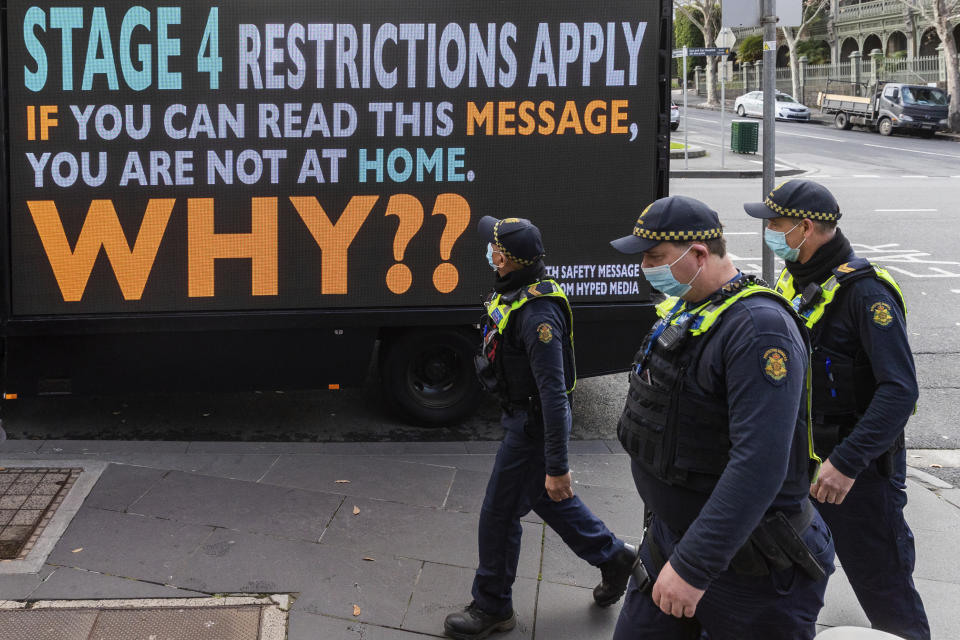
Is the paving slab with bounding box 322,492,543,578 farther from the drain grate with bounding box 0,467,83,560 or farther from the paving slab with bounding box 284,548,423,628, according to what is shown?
the drain grate with bounding box 0,467,83,560

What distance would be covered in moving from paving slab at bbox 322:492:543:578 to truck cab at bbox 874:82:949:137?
37.1 meters

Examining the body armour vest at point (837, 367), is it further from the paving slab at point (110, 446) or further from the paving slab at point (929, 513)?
the paving slab at point (110, 446)

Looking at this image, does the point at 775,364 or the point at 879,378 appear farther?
the point at 879,378

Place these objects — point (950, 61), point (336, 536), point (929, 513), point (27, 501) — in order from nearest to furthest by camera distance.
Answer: point (336, 536), point (27, 501), point (929, 513), point (950, 61)

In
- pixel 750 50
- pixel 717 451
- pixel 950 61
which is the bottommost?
pixel 717 451

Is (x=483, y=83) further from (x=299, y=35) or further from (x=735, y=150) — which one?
(x=735, y=150)

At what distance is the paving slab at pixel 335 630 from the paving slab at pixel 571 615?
58cm

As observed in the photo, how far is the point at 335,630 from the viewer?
15.1 ft

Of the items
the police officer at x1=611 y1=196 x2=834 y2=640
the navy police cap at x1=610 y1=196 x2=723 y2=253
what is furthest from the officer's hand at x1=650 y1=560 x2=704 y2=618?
the navy police cap at x1=610 y1=196 x2=723 y2=253

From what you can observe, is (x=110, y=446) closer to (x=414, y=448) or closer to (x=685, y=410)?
(x=414, y=448)

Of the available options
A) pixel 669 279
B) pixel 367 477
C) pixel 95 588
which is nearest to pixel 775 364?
pixel 669 279

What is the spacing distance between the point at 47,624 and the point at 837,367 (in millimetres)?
3403

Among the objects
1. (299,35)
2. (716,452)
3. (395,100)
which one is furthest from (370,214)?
(716,452)

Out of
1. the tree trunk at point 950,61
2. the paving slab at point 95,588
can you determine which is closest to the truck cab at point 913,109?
the tree trunk at point 950,61
